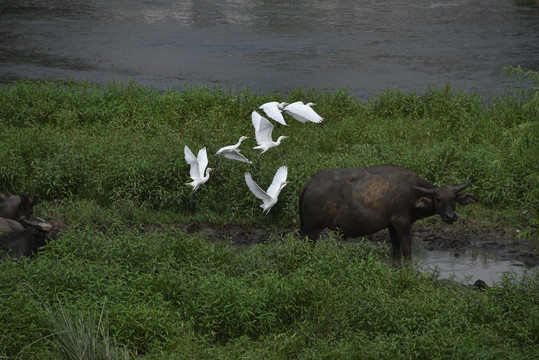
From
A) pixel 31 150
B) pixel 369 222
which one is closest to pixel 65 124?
pixel 31 150

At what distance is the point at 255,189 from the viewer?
8.34 metres

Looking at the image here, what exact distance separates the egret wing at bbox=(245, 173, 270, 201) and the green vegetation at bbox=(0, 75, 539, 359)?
518 millimetres

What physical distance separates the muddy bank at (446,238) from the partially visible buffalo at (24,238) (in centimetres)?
135

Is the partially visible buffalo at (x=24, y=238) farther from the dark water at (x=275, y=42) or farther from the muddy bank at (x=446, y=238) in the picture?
the dark water at (x=275, y=42)

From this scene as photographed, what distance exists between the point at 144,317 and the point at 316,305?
1375mm

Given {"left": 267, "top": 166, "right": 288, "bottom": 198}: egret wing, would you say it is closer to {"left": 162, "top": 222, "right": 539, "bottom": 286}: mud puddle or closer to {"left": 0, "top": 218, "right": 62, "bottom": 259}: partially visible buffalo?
{"left": 162, "top": 222, "right": 539, "bottom": 286}: mud puddle

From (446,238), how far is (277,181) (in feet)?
6.66

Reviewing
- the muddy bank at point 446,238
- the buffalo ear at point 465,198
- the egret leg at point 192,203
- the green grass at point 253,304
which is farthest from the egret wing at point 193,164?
the buffalo ear at point 465,198

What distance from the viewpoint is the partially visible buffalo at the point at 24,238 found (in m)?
7.46

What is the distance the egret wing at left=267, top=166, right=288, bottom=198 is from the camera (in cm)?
845

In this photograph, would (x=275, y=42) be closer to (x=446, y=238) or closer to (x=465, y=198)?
(x=446, y=238)

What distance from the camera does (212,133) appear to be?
1046 centimetres

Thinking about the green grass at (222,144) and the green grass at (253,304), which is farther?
the green grass at (222,144)

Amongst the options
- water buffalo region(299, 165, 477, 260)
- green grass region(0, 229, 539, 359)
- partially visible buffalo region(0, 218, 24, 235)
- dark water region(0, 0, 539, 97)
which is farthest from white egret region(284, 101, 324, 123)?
dark water region(0, 0, 539, 97)
